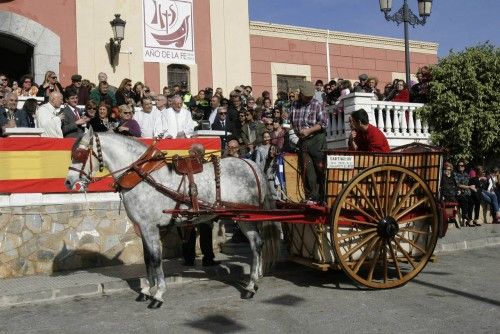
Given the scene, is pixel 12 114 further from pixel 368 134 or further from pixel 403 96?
pixel 403 96

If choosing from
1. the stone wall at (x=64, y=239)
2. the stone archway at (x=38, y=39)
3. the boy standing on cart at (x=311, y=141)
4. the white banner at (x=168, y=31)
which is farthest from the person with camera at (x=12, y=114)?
the white banner at (x=168, y=31)

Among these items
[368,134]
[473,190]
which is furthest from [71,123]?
[473,190]

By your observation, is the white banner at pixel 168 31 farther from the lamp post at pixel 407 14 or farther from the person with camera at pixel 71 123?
the person with camera at pixel 71 123

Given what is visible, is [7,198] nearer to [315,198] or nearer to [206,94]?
[315,198]

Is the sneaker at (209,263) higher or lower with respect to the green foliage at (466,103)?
lower

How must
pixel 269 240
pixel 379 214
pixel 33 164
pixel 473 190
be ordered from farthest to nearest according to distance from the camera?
pixel 473 190
pixel 33 164
pixel 269 240
pixel 379 214

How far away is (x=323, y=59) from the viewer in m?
22.5

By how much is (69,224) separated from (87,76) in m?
7.49

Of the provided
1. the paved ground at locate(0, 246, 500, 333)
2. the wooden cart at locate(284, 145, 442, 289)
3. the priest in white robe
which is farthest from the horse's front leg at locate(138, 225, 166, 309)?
the priest in white robe

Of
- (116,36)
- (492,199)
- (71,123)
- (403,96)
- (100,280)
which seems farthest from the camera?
(116,36)

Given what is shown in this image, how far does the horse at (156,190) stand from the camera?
7242mm

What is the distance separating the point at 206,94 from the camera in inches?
593

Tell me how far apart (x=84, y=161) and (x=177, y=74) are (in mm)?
11175

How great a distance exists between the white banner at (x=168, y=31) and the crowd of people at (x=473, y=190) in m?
8.57
